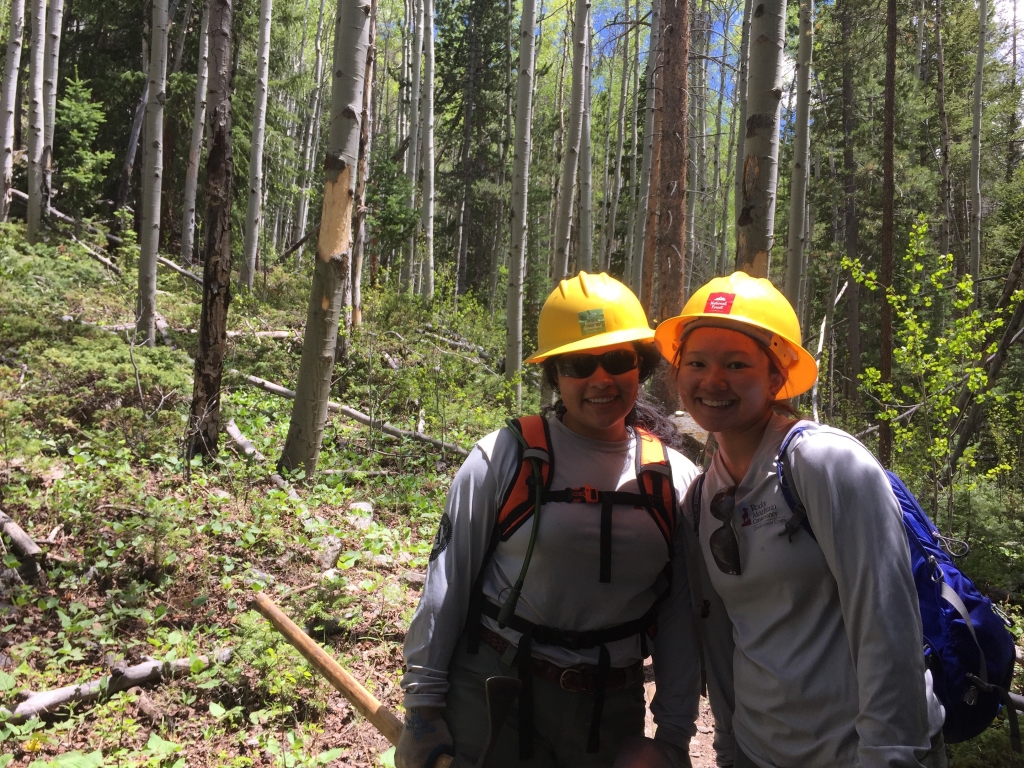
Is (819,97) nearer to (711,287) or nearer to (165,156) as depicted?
(165,156)

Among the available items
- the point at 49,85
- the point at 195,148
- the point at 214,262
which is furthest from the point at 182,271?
the point at 214,262

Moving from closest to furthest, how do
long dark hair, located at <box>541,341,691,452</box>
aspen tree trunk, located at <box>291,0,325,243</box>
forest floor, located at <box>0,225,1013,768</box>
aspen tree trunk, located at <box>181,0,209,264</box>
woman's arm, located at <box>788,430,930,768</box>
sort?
1. woman's arm, located at <box>788,430,930,768</box>
2. long dark hair, located at <box>541,341,691,452</box>
3. forest floor, located at <box>0,225,1013,768</box>
4. aspen tree trunk, located at <box>181,0,209,264</box>
5. aspen tree trunk, located at <box>291,0,325,243</box>

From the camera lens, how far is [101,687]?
12.0ft

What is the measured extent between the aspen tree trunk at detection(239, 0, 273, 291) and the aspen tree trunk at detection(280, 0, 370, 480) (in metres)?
7.42

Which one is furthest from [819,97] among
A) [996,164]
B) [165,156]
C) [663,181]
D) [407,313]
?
[165,156]

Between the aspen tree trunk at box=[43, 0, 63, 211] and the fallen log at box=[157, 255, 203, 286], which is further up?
the aspen tree trunk at box=[43, 0, 63, 211]

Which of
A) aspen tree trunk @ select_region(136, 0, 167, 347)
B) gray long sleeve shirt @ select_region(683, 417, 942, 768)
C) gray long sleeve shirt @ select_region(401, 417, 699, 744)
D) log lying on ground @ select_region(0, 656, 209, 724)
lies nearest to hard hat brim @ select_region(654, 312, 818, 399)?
gray long sleeve shirt @ select_region(683, 417, 942, 768)

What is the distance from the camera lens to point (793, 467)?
1.62 meters

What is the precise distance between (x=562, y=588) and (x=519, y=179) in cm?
953

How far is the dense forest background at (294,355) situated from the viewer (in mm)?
4023

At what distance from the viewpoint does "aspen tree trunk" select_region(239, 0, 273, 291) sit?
1284 centimetres

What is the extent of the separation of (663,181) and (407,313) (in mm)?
5160

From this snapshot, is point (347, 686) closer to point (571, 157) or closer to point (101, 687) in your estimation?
point (101, 687)

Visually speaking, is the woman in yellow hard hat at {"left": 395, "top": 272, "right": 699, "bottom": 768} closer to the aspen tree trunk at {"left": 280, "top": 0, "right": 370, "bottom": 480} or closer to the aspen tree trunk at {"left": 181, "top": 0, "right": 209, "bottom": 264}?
the aspen tree trunk at {"left": 280, "top": 0, "right": 370, "bottom": 480}
